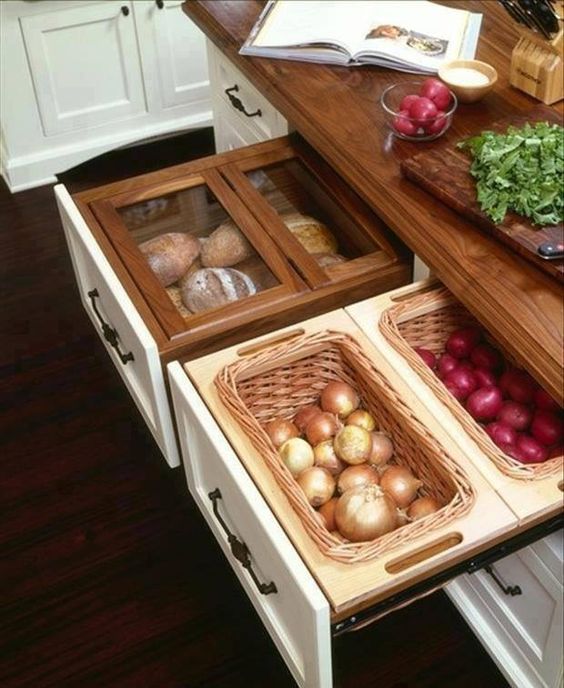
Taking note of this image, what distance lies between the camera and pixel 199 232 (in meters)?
1.67

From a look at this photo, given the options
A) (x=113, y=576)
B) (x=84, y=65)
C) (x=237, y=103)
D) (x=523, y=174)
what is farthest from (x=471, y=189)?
(x=84, y=65)

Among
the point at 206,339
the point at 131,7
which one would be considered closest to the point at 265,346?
the point at 206,339

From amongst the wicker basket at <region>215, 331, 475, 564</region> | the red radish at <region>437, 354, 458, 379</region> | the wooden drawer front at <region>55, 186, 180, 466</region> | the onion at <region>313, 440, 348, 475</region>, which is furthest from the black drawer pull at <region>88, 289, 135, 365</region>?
the red radish at <region>437, 354, 458, 379</region>

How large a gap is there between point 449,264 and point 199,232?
50 cm

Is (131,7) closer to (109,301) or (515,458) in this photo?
(109,301)

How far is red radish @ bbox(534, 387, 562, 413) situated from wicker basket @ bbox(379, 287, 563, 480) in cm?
9

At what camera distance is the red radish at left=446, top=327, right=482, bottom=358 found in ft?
4.73

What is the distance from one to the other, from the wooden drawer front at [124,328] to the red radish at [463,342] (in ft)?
1.44

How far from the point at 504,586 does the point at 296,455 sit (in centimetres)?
42

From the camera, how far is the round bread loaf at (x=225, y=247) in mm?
1585

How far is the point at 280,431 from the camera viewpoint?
1.38 metres

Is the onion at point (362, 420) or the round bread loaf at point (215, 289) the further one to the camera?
the round bread loaf at point (215, 289)

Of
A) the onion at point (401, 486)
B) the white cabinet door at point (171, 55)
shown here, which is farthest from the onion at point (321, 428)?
the white cabinet door at point (171, 55)

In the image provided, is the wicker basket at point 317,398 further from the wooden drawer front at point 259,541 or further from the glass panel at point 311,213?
the glass panel at point 311,213
